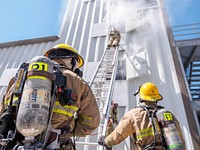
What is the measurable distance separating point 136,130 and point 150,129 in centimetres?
17

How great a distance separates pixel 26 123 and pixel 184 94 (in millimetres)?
4395

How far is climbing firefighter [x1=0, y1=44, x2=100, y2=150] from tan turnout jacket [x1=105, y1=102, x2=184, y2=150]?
0.63m

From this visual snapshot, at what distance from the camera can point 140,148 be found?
2178 millimetres

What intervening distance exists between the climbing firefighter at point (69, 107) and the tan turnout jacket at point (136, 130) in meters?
0.63

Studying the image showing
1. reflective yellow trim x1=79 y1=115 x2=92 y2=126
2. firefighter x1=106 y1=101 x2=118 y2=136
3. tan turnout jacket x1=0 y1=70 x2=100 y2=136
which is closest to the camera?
tan turnout jacket x1=0 y1=70 x2=100 y2=136

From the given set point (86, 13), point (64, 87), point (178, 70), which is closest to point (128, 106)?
point (178, 70)

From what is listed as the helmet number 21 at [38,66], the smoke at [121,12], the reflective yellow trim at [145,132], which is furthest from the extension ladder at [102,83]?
the helmet number 21 at [38,66]

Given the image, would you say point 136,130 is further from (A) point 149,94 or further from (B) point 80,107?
(B) point 80,107

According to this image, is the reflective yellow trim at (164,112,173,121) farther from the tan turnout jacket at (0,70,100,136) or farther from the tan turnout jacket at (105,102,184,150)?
the tan turnout jacket at (0,70,100,136)

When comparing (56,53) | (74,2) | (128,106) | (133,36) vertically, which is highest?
(74,2)

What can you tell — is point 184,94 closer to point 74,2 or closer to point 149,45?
point 149,45

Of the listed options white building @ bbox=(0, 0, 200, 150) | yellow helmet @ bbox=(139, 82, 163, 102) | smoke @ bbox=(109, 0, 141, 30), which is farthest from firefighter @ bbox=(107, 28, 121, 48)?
yellow helmet @ bbox=(139, 82, 163, 102)

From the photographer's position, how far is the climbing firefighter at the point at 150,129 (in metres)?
2.02

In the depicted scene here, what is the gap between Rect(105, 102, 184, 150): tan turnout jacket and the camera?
2164mm
